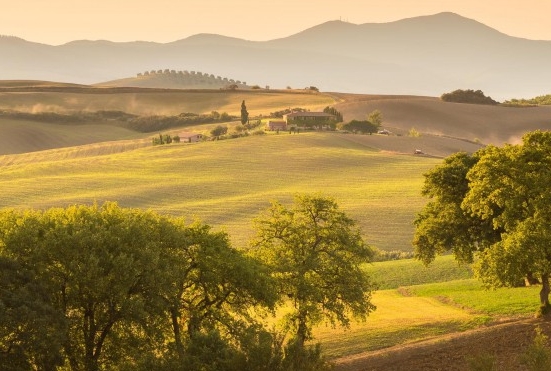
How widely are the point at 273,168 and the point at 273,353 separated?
344 feet

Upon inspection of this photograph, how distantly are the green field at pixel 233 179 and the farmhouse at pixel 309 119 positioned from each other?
44.4ft

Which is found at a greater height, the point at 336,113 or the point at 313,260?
the point at 336,113

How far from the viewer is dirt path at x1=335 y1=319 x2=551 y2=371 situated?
40.1 metres

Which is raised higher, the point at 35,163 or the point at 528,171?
the point at 528,171

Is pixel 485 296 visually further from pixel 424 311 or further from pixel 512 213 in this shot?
pixel 512 213

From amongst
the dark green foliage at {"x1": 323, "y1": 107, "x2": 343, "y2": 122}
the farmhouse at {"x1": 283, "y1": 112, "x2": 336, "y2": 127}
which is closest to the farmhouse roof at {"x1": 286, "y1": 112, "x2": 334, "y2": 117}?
the farmhouse at {"x1": 283, "y1": 112, "x2": 336, "y2": 127}

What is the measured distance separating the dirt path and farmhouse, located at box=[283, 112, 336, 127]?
134775 mm

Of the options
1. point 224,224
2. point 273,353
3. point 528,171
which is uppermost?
point 528,171

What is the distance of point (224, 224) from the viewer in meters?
98.5

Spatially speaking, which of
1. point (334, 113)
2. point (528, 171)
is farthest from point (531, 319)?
point (334, 113)

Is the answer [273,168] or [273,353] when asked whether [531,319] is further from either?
[273,168]

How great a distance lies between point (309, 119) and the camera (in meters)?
183

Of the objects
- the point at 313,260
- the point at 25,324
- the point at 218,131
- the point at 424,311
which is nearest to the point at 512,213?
the point at 424,311

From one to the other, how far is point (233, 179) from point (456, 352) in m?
88.4
